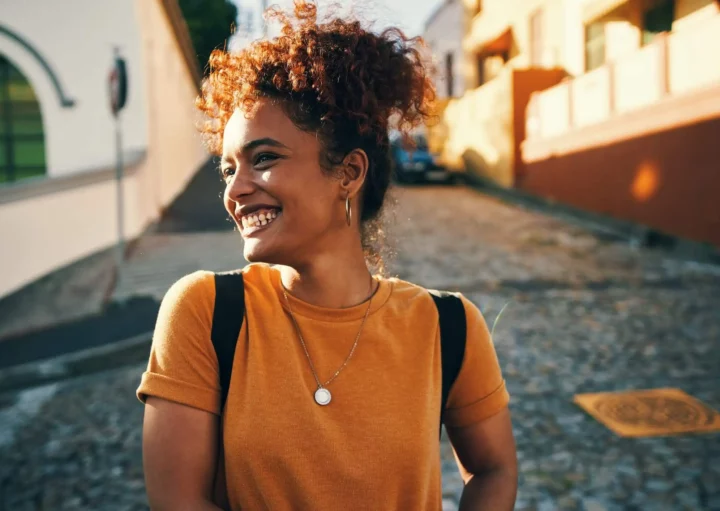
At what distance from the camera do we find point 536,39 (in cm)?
1952

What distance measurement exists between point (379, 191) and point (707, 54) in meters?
8.88

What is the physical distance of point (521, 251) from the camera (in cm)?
1093

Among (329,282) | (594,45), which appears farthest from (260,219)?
(594,45)

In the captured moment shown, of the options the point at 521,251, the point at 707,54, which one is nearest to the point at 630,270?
the point at 521,251

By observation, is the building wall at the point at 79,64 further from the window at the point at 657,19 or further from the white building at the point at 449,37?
the white building at the point at 449,37

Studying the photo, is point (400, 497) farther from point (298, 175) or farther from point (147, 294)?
point (147, 294)

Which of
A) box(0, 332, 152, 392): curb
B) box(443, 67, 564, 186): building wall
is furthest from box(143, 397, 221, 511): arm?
box(443, 67, 564, 186): building wall

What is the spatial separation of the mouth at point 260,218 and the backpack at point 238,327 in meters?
0.12

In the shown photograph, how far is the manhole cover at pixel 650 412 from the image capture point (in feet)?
13.8

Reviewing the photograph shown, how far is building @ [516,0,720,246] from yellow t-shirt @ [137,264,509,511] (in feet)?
28.7

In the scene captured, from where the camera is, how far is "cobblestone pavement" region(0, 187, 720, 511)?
11.6ft

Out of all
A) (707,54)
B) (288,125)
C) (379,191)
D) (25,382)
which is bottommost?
(25,382)

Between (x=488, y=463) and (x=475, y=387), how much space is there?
0.21m

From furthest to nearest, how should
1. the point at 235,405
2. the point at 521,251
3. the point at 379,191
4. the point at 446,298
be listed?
the point at 521,251 → the point at 379,191 → the point at 446,298 → the point at 235,405
